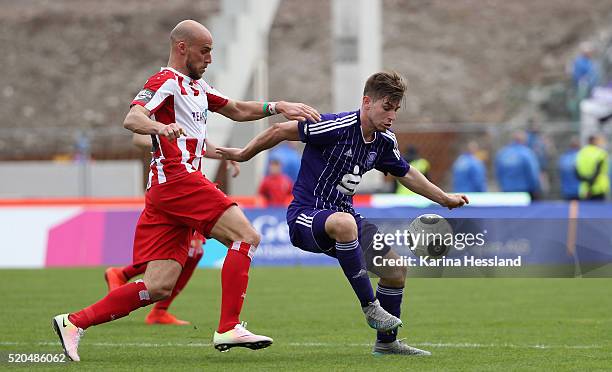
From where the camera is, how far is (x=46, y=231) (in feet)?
63.7

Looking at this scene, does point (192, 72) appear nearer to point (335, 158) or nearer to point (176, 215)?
point (176, 215)

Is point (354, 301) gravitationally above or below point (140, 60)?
below

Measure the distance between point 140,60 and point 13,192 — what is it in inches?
859

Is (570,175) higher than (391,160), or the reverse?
(391,160)

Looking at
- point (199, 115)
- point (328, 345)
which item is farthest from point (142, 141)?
point (328, 345)

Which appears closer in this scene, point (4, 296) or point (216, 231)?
point (216, 231)

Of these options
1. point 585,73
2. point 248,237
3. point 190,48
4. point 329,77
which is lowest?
point 248,237

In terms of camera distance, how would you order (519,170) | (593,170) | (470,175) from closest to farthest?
(593,170), (519,170), (470,175)

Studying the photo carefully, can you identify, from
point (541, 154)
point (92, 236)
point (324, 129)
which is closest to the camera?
point (324, 129)

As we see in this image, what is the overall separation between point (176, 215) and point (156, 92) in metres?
0.79

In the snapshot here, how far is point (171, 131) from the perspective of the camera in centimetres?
730

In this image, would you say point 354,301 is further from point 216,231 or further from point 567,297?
point 216,231

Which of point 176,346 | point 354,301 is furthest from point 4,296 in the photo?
point 176,346

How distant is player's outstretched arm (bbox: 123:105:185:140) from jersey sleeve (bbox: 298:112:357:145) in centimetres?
103
